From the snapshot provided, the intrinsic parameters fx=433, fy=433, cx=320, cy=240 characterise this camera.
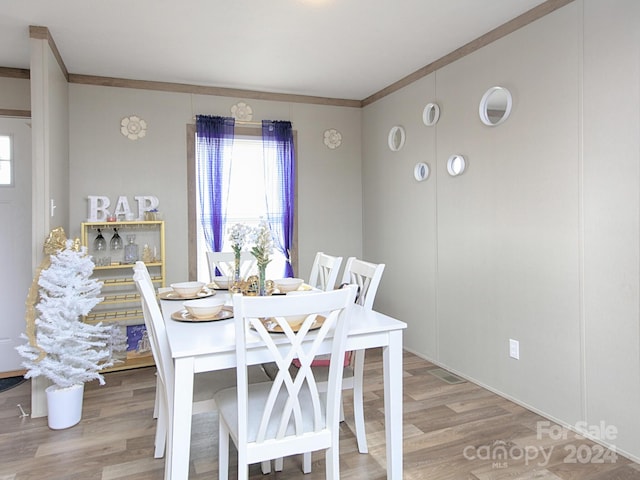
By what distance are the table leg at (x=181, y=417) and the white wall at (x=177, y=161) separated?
270cm

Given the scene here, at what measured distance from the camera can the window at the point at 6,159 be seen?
3688 mm

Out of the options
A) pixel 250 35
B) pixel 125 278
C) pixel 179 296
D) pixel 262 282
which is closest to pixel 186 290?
pixel 179 296

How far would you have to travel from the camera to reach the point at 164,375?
6.14 feet

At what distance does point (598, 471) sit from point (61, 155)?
4.08 metres

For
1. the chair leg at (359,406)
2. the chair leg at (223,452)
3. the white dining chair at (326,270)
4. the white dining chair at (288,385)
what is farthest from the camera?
the white dining chair at (326,270)

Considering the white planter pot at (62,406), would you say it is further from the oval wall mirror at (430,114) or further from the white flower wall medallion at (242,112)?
the oval wall mirror at (430,114)

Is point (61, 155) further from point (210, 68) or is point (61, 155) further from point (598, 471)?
point (598, 471)

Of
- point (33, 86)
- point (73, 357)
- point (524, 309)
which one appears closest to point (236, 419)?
point (73, 357)

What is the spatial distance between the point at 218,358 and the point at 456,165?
2522mm

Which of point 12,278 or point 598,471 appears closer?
point 598,471

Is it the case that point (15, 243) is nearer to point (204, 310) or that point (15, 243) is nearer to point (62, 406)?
point (62, 406)

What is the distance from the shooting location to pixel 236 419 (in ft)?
5.76

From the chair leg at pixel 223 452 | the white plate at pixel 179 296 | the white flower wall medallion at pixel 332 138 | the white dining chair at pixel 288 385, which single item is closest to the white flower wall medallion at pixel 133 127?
the white flower wall medallion at pixel 332 138

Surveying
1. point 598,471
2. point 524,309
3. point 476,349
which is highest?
point 524,309
